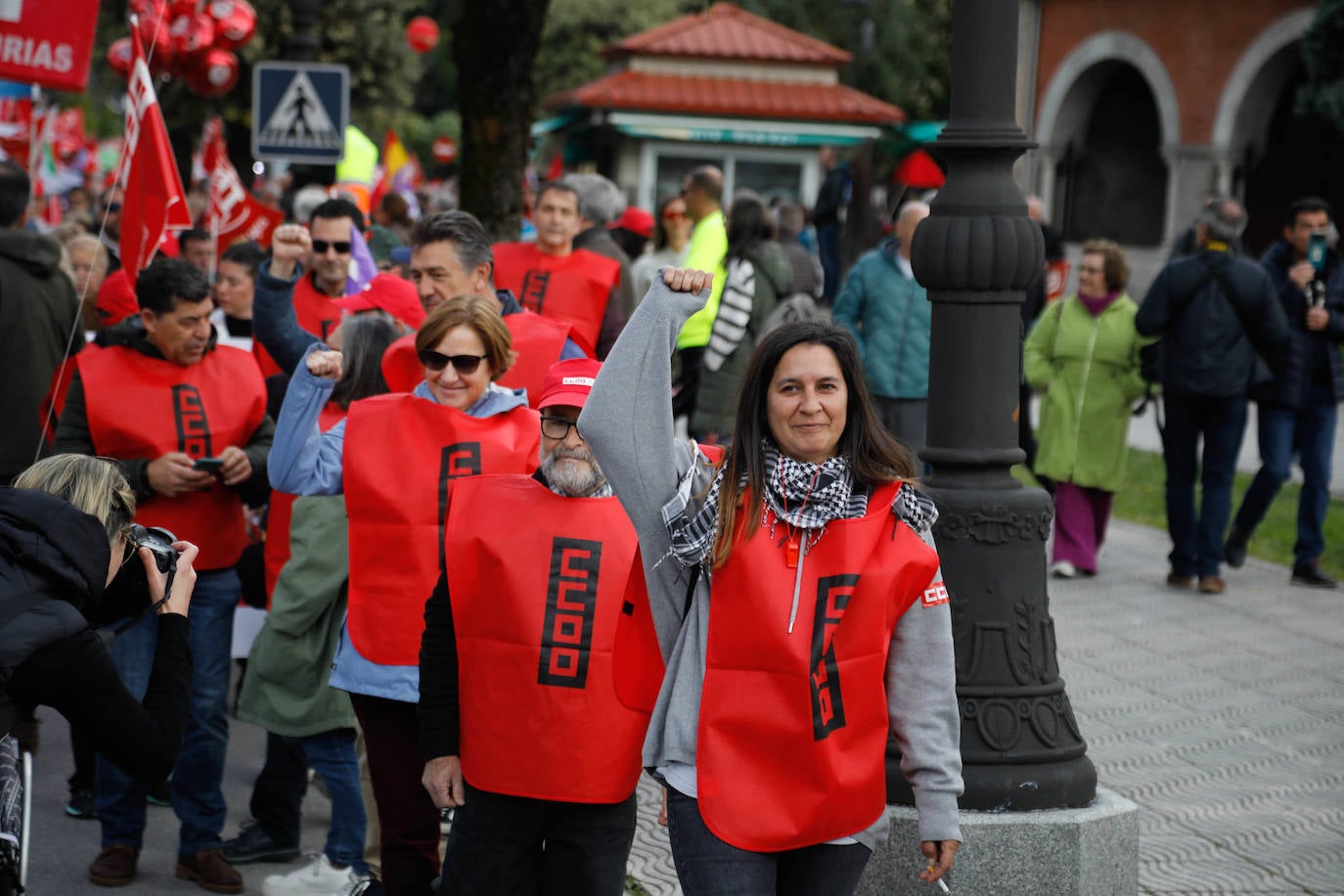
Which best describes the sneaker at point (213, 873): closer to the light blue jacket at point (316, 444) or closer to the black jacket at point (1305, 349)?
the light blue jacket at point (316, 444)

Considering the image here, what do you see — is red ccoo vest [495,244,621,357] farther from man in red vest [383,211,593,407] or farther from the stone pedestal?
the stone pedestal

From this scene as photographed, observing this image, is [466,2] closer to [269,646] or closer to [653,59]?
[269,646]

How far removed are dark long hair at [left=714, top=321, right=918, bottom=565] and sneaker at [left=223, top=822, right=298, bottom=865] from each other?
305 centimetres

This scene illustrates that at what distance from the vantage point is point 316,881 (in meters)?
5.30

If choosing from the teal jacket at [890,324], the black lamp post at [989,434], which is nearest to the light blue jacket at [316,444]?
the black lamp post at [989,434]

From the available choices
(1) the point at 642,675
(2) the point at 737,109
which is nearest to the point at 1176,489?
(1) the point at 642,675

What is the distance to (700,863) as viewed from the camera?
11.1 ft

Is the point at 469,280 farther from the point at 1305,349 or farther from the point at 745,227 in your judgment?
the point at 1305,349

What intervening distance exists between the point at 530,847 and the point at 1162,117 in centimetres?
2780

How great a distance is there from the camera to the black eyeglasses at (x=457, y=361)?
464 cm

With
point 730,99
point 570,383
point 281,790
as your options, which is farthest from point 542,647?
point 730,99

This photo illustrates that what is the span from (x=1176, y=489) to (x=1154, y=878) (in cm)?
510

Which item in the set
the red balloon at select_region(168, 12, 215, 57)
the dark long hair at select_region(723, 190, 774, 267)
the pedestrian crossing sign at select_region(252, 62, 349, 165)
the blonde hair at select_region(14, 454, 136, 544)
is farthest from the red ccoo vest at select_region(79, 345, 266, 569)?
the red balloon at select_region(168, 12, 215, 57)

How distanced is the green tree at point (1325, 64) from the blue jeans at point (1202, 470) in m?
15.8
